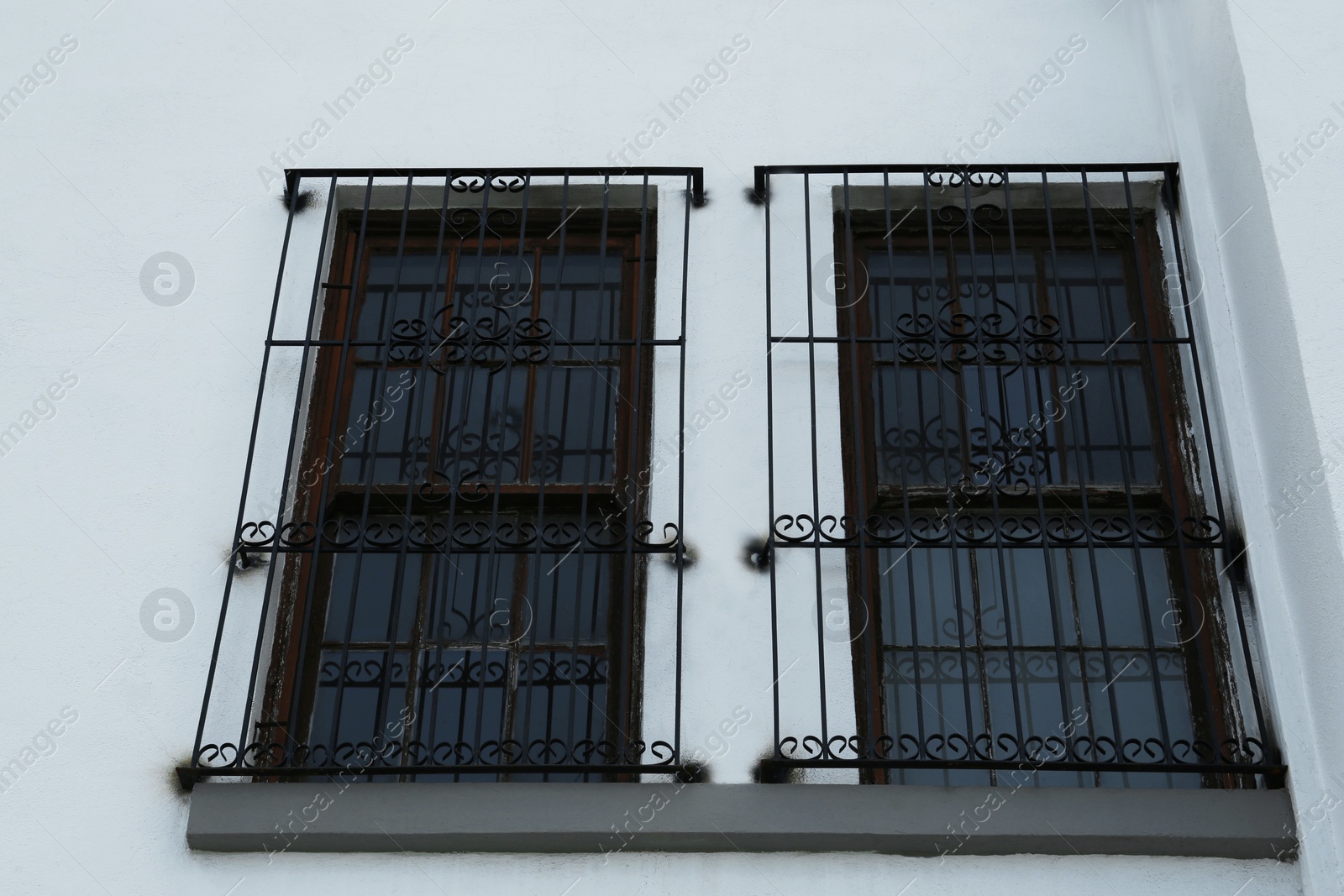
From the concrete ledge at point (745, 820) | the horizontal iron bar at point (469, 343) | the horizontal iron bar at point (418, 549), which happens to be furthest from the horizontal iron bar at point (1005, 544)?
the horizontal iron bar at point (469, 343)

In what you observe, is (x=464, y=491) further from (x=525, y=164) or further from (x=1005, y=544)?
(x=1005, y=544)

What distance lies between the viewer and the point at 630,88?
4.89 meters

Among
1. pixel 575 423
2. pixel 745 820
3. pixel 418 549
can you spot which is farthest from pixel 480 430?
pixel 745 820

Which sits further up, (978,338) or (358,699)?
(978,338)

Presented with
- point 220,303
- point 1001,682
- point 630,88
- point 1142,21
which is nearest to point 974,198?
point 1142,21

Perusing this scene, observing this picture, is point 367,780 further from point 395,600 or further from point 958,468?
point 958,468

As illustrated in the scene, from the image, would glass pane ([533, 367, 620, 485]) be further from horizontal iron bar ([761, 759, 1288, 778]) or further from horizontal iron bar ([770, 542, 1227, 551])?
horizontal iron bar ([761, 759, 1288, 778])

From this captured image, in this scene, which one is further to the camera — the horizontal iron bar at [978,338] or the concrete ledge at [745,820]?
the horizontal iron bar at [978,338]

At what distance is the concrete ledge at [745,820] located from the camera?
3557mm

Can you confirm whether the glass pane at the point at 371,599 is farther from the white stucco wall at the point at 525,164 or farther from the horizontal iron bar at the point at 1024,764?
the horizontal iron bar at the point at 1024,764

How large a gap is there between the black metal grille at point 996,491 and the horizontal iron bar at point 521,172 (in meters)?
0.22

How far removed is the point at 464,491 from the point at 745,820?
1.31 metres

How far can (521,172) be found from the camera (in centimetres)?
459

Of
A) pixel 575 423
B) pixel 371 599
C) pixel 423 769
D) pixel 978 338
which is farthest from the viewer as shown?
pixel 575 423
